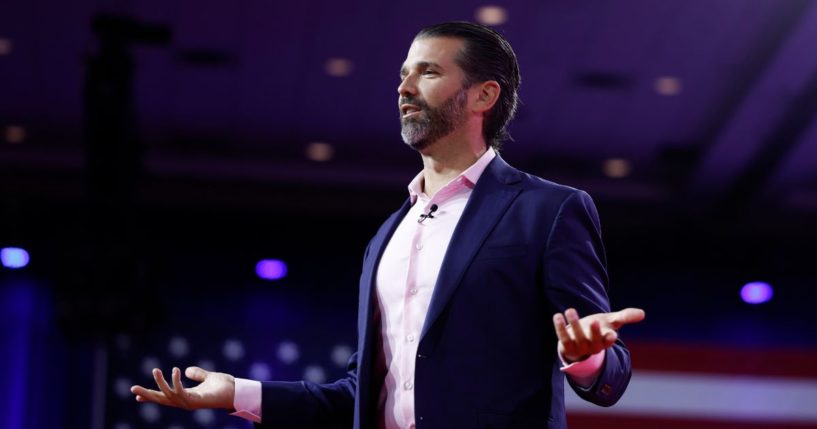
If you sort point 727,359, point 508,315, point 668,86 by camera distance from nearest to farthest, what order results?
point 508,315
point 668,86
point 727,359

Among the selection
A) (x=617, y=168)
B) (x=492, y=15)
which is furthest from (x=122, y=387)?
(x=617, y=168)

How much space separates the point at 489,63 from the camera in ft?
6.65

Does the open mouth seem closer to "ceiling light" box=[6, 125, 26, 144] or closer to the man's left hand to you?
the man's left hand

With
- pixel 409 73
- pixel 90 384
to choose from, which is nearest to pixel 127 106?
pixel 90 384

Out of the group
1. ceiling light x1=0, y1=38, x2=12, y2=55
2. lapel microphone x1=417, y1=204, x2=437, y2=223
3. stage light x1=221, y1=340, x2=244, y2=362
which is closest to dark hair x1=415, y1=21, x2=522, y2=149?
lapel microphone x1=417, y1=204, x2=437, y2=223

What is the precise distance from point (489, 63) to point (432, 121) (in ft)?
0.57

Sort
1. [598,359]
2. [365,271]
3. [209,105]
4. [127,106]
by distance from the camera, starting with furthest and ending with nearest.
A: [209,105] < [127,106] < [365,271] < [598,359]

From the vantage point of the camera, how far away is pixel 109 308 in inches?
218

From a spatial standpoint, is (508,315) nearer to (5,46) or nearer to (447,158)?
(447,158)

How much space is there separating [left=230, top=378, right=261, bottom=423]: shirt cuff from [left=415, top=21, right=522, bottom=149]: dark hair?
0.64 metres

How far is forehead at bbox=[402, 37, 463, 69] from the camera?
78.6 inches

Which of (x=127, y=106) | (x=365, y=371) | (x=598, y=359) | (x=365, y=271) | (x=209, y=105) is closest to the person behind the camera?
(x=598, y=359)

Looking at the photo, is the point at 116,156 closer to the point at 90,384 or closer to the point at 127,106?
the point at 127,106

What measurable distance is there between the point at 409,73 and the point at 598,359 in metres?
0.69
